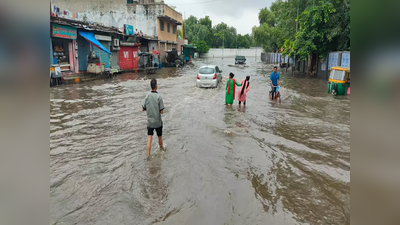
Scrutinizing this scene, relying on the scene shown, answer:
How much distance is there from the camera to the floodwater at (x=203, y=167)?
14.4ft

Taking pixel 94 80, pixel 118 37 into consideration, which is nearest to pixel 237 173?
pixel 94 80

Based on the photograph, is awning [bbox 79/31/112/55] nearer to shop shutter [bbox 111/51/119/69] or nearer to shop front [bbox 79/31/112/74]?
shop front [bbox 79/31/112/74]

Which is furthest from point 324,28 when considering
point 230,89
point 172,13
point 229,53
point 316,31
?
point 229,53

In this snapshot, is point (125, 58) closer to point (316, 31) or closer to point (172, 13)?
point (172, 13)

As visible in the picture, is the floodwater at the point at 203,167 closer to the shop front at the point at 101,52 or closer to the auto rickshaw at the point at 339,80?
the auto rickshaw at the point at 339,80

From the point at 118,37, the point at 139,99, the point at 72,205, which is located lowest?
the point at 72,205

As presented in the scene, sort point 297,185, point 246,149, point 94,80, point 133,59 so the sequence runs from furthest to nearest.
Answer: point 133,59 → point 94,80 → point 246,149 → point 297,185

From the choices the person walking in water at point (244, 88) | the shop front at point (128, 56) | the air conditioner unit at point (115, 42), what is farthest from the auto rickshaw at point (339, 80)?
the shop front at point (128, 56)

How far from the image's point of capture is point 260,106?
499 inches

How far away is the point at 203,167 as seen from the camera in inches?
241

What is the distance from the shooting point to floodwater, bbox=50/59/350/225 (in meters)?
4.40

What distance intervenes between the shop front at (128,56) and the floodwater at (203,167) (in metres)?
17.8
